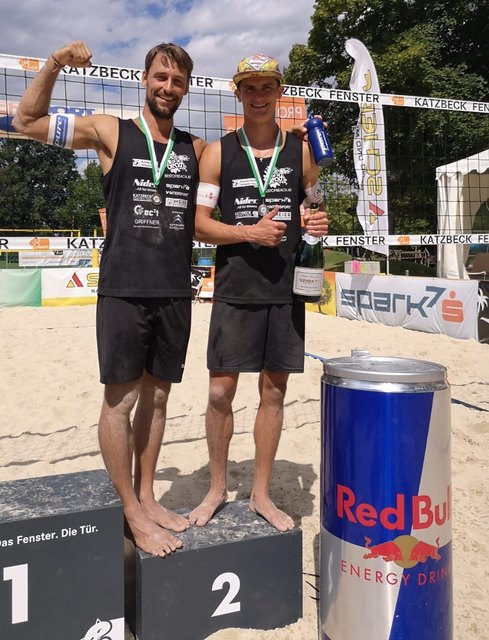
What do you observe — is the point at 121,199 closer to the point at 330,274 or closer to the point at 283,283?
the point at 283,283

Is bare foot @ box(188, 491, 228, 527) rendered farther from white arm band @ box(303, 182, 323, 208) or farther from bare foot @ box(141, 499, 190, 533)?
white arm band @ box(303, 182, 323, 208)

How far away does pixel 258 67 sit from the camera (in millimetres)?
2254

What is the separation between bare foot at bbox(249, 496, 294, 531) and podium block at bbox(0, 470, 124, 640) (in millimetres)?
631

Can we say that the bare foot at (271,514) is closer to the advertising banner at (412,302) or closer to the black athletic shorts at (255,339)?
the black athletic shorts at (255,339)

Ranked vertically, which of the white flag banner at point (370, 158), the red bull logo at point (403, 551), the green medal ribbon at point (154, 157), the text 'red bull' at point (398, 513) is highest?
the white flag banner at point (370, 158)

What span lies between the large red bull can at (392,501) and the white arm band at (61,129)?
1.36 m

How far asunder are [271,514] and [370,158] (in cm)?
914

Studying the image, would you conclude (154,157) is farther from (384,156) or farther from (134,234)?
(384,156)

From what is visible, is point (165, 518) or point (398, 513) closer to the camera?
point (398, 513)

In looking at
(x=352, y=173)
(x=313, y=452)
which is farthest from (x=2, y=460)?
(x=352, y=173)

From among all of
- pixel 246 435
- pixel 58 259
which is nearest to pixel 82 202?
pixel 58 259

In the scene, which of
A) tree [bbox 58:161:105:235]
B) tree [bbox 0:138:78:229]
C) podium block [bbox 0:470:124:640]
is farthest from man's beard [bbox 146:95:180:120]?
tree [bbox 58:161:105:235]

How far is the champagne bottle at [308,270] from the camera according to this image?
2303 millimetres

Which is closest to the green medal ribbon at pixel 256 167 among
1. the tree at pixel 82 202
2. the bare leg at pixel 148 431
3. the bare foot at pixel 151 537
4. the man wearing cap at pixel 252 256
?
the man wearing cap at pixel 252 256
